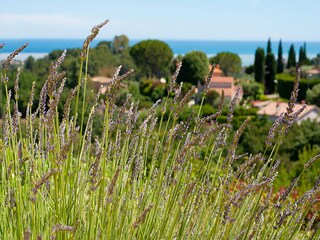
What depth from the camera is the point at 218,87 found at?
175 feet

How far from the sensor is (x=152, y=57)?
6731cm

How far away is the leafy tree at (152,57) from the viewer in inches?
2628

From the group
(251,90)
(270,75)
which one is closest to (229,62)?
(270,75)

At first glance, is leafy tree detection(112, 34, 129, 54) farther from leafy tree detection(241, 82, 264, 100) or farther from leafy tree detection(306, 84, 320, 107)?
leafy tree detection(306, 84, 320, 107)

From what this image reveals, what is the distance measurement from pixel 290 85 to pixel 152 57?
939 inches

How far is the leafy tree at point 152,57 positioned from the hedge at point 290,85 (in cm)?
1949

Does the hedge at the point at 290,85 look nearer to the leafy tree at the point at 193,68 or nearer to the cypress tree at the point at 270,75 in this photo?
the cypress tree at the point at 270,75

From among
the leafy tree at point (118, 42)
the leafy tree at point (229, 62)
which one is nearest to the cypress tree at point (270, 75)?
the leafy tree at point (229, 62)

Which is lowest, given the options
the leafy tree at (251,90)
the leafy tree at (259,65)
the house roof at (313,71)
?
the leafy tree at (251,90)

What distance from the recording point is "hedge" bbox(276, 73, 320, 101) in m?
45.9

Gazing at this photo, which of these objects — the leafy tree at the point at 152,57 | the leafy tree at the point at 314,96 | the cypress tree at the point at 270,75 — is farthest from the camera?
the leafy tree at the point at 152,57

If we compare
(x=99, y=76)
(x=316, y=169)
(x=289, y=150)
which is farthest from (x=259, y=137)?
(x=99, y=76)

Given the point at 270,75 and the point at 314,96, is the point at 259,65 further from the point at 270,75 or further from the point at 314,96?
the point at 314,96

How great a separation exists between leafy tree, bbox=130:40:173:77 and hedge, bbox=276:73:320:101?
19.5 metres
